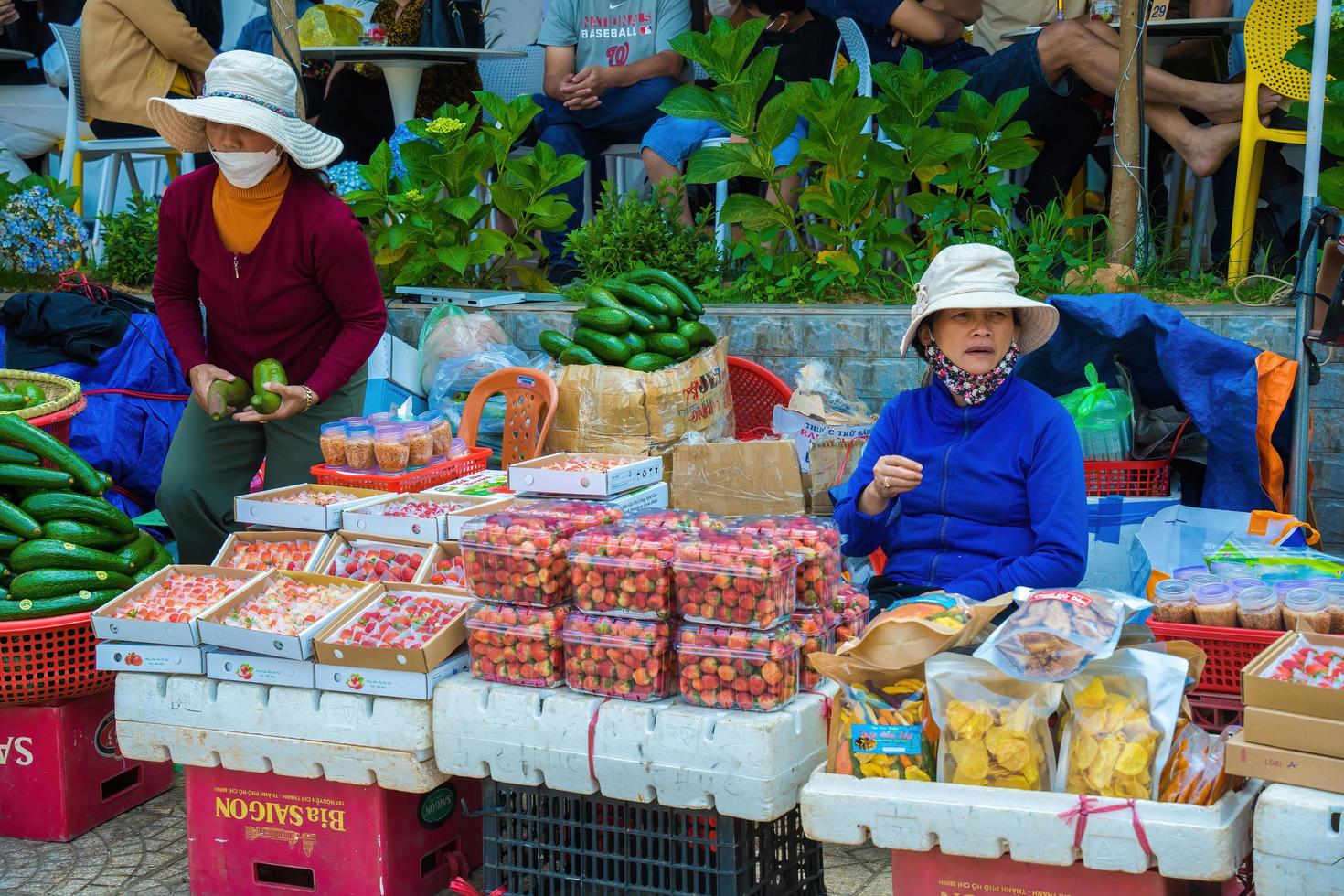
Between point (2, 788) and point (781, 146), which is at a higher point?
point (781, 146)

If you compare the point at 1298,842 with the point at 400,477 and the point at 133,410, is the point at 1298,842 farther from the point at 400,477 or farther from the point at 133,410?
the point at 133,410

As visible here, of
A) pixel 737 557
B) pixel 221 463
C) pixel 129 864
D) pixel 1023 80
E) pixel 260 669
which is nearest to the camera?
pixel 737 557

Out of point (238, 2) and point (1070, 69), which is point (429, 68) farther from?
point (1070, 69)

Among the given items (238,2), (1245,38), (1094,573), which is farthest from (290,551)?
(238,2)

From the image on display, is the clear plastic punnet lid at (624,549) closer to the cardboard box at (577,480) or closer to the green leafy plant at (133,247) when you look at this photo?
the cardboard box at (577,480)

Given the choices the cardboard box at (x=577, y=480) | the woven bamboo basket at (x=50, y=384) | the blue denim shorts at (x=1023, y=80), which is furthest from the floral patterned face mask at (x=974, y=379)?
the blue denim shorts at (x=1023, y=80)

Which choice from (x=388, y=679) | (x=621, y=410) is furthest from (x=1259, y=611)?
(x=621, y=410)

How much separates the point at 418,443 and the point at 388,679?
3.96 ft

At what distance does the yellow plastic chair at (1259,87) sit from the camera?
5730 mm

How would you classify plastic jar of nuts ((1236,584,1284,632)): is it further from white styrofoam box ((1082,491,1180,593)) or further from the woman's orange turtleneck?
the woman's orange turtleneck

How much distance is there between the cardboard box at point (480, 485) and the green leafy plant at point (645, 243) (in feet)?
8.14

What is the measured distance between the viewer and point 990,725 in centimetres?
260

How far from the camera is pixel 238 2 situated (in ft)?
32.1

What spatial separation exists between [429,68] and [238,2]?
105 inches
